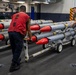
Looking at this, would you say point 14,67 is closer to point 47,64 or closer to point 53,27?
point 47,64

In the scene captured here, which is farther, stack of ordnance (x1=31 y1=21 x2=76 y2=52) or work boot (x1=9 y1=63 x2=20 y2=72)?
stack of ordnance (x1=31 y1=21 x2=76 y2=52)

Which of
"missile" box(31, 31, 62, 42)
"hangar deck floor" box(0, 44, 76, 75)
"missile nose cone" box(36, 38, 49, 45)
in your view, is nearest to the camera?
"hangar deck floor" box(0, 44, 76, 75)


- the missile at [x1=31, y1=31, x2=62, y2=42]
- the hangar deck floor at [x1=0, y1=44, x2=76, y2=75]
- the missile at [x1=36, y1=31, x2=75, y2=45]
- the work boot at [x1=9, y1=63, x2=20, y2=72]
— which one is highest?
the missile at [x1=31, y1=31, x2=62, y2=42]

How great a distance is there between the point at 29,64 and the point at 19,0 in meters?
6.36

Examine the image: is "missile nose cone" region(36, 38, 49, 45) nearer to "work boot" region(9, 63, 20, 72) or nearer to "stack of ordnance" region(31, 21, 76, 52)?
"stack of ordnance" region(31, 21, 76, 52)

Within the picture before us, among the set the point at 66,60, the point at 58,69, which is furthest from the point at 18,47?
the point at 66,60

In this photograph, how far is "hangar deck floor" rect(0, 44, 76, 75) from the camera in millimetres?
4368

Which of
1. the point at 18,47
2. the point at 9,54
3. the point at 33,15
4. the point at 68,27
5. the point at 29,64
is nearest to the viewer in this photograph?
the point at 18,47

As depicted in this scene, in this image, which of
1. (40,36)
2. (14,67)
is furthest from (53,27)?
(14,67)

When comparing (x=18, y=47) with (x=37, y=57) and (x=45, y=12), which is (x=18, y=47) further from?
(x=45, y=12)

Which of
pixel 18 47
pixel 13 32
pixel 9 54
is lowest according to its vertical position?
pixel 9 54

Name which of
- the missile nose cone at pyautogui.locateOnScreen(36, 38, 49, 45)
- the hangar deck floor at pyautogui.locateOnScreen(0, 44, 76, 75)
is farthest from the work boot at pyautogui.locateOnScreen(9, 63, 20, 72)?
the missile nose cone at pyautogui.locateOnScreen(36, 38, 49, 45)

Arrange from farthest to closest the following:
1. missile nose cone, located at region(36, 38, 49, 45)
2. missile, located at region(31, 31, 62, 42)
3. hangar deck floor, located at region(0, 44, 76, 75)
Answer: missile, located at region(31, 31, 62, 42)
missile nose cone, located at region(36, 38, 49, 45)
hangar deck floor, located at region(0, 44, 76, 75)

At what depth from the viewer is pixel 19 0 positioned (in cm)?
1066
